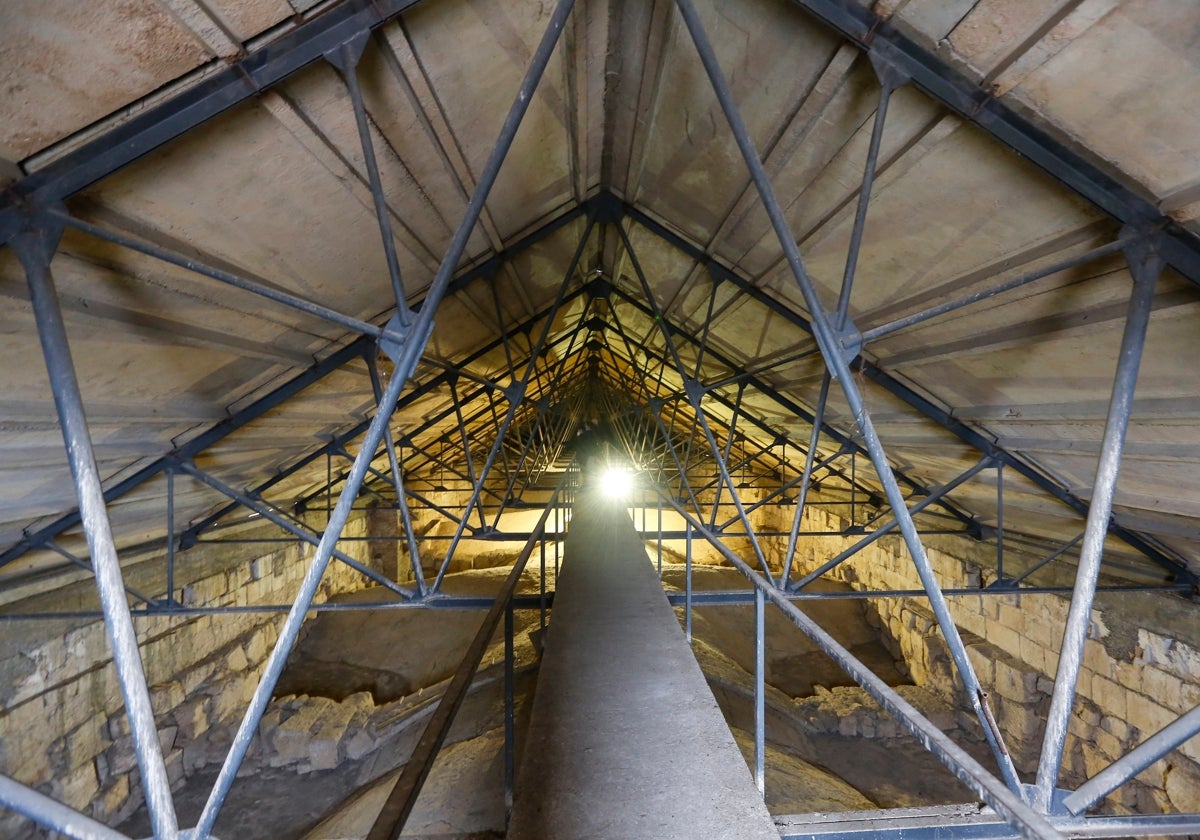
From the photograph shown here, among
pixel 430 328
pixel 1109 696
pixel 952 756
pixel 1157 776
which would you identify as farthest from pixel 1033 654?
pixel 430 328

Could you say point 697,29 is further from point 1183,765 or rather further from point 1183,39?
point 1183,765

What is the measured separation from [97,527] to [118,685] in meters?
8.38

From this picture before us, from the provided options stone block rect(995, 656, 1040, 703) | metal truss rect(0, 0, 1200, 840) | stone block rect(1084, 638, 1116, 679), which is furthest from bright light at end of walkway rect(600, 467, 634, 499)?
metal truss rect(0, 0, 1200, 840)

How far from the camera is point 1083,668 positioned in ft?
23.5

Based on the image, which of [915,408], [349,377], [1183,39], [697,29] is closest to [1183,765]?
[915,408]

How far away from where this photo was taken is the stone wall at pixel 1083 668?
5980 mm

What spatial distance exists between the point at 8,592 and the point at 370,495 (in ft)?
23.5

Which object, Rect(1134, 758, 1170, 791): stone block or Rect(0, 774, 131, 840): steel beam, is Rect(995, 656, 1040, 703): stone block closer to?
Rect(1134, 758, 1170, 791): stone block

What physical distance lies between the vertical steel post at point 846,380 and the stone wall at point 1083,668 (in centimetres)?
546

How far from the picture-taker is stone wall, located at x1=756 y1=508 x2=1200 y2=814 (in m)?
5.98

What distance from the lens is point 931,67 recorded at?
2.47 meters

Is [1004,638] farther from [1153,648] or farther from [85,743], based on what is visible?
[85,743]

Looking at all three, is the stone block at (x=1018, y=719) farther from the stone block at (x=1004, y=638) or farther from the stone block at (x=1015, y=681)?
the stone block at (x=1004, y=638)

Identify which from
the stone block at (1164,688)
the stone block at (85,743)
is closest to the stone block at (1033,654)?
the stone block at (1164,688)
